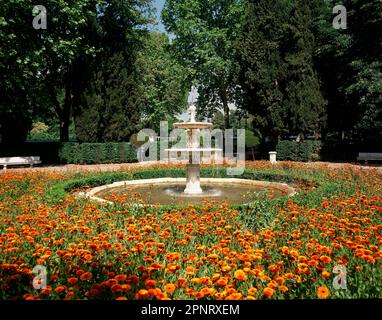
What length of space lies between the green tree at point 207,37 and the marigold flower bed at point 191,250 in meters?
22.4

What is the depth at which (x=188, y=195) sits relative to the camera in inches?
452

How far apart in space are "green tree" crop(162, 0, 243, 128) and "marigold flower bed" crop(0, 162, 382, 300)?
881 inches

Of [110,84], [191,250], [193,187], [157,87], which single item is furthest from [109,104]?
[191,250]

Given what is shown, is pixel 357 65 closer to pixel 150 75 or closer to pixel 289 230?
pixel 289 230

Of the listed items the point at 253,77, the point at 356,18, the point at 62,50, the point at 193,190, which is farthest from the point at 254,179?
the point at 356,18

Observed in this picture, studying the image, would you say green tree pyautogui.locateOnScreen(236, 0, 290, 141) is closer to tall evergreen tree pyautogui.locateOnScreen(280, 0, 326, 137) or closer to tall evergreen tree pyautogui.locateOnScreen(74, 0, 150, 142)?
tall evergreen tree pyautogui.locateOnScreen(280, 0, 326, 137)

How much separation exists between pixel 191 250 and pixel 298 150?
20.3m

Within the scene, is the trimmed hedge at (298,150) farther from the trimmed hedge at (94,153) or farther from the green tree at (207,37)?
the trimmed hedge at (94,153)

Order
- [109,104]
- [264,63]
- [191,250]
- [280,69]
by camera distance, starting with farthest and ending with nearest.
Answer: [264,63] < [280,69] < [109,104] < [191,250]

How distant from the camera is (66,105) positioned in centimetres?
2438

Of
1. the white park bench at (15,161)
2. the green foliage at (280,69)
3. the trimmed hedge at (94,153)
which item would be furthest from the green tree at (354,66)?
the white park bench at (15,161)

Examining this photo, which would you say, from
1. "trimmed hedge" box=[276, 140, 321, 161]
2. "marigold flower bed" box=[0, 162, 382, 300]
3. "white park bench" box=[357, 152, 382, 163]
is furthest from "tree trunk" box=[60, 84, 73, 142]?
"white park bench" box=[357, 152, 382, 163]

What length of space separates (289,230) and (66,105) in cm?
2249

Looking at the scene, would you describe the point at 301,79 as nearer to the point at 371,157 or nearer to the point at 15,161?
the point at 371,157
